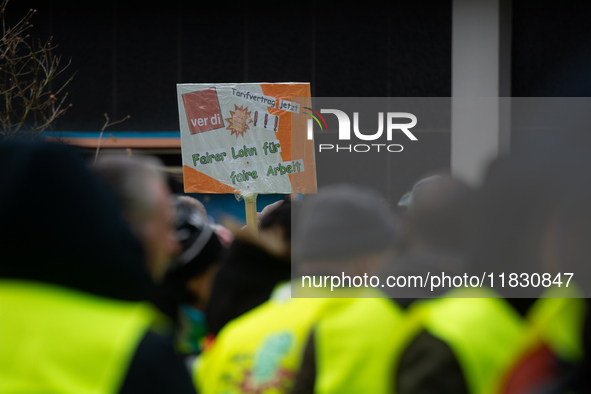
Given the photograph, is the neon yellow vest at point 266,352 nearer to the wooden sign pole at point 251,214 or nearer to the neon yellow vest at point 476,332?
the neon yellow vest at point 476,332

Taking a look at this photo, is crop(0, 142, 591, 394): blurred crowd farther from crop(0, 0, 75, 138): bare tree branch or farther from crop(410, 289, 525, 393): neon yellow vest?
crop(0, 0, 75, 138): bare tree branch

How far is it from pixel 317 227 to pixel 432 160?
8693 millimetres

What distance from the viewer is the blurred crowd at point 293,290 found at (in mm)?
1118

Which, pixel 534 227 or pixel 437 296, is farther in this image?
pixel 437 296

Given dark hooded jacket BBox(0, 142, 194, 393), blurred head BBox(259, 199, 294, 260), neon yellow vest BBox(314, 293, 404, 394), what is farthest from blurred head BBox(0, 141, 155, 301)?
blurred head BBox(259, 199, 294, 260)

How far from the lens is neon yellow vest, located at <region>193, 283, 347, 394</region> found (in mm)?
1897

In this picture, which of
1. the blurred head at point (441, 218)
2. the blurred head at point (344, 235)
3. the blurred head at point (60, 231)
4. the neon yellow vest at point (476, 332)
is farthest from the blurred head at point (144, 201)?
the blurred head at point (441, 218)

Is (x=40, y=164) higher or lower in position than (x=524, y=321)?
higher

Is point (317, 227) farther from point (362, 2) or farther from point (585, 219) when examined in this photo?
point (362, 2)

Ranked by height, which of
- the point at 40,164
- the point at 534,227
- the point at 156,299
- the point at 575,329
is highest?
the point at 40,164

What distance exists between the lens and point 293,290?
213 cm

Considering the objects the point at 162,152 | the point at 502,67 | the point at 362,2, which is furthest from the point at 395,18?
the point at 162,152

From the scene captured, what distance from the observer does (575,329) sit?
104 cm

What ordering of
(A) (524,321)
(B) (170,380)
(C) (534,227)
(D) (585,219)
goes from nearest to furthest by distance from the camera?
(D) (585,219) → (B) (170,380) → (C) (534,227) → (A) (524,321)
